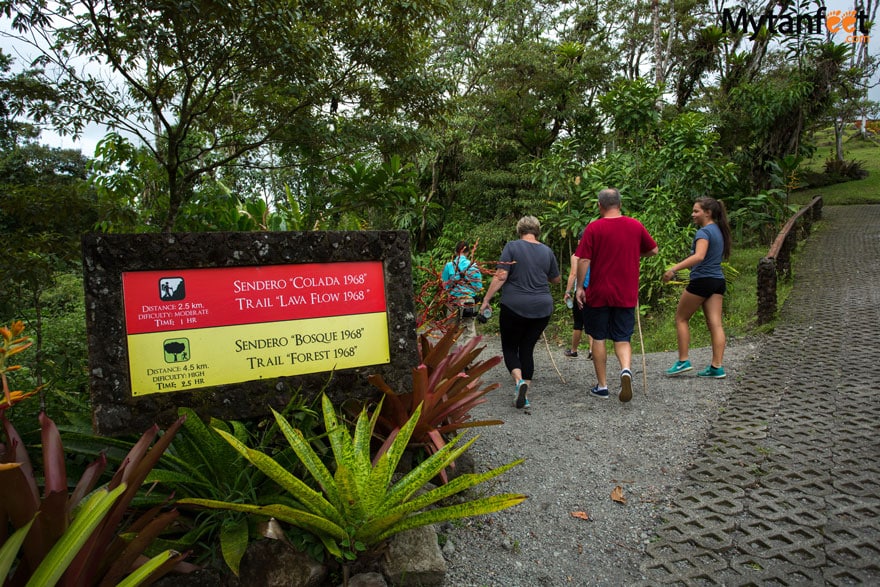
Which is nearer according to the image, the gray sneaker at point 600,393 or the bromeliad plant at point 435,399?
the bromeliad plant at point 435,399

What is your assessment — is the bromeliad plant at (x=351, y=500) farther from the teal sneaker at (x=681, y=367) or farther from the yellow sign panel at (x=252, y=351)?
the teal sneaker at (x=681, y=367)

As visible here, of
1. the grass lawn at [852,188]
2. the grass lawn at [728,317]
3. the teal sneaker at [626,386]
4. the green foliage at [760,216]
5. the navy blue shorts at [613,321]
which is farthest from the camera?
the grass lawn at [852,188]

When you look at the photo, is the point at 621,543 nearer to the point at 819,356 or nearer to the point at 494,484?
the point at 494,484

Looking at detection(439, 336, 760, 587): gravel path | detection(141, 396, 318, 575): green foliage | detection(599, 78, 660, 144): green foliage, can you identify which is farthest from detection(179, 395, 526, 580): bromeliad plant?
detection(599, 78, 660, 144): green foliage

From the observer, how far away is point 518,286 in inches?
185

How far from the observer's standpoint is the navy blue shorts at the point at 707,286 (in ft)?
16.1

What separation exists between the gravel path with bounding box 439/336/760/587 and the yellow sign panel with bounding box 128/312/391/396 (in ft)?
3.33

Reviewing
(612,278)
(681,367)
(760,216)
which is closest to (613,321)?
(612,278)

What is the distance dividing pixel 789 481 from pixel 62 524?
10.9ft

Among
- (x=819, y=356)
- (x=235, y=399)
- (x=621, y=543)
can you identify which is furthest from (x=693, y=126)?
(x=235, y=399)

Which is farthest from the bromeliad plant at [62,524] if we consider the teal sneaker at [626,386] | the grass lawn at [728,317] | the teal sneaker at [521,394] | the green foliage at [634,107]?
the green foliage at [634,107]

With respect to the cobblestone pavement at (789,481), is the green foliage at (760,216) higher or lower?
higher

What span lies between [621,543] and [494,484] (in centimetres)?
78

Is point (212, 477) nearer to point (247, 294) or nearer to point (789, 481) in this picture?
point (247, 294)
